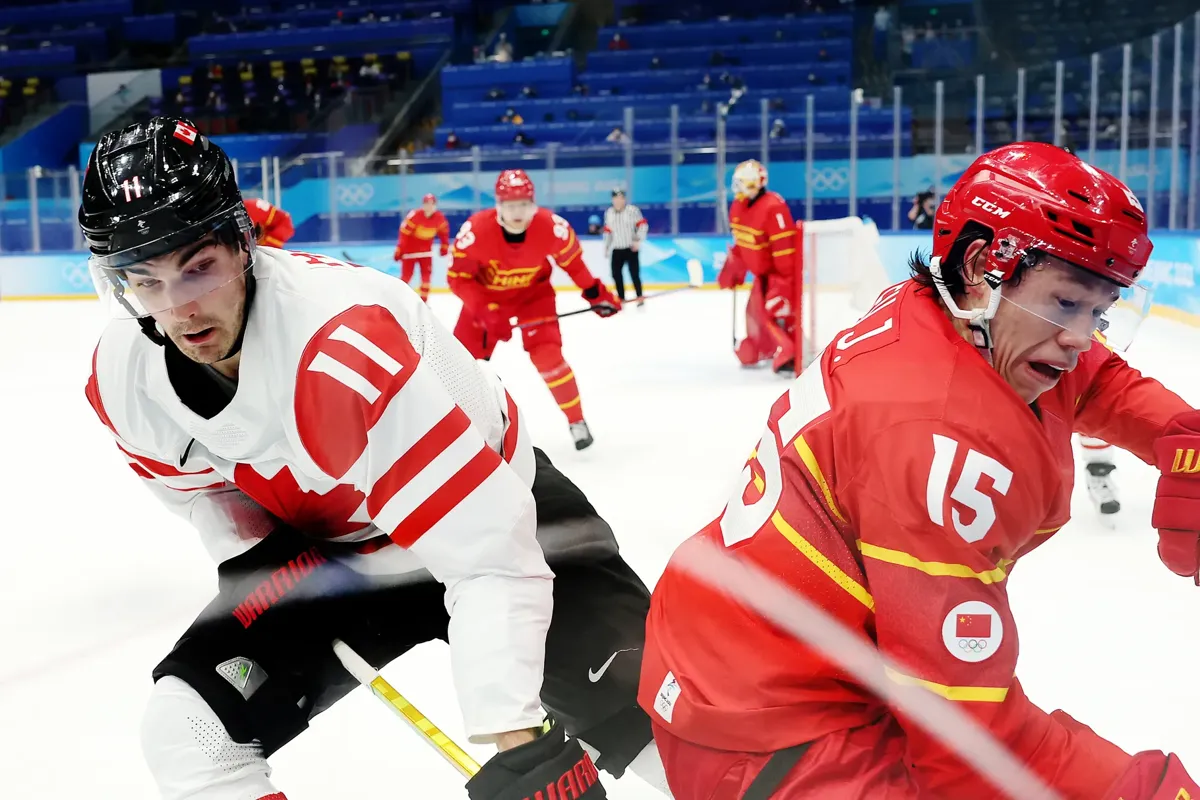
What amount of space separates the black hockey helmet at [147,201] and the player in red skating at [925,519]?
73cm

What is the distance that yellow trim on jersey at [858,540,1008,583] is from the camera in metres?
1.08

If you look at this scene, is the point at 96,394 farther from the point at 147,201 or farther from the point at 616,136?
the point at 616,136

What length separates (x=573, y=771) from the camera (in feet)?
4.23

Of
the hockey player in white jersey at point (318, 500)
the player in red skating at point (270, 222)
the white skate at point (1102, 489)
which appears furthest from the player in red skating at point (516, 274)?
the hockey player in white jersey at point (318, 500)

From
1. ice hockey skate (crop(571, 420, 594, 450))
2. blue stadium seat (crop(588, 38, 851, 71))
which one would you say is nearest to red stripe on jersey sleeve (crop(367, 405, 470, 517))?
ice hockey skate (crop(571, 420, 594, 450))

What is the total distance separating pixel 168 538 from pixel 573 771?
288 centimetres

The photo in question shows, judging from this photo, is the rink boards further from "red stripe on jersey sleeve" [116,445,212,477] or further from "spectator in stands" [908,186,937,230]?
"red stripe on jersey sleeve" [116,445,212,477]

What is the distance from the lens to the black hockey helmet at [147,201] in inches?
55.3

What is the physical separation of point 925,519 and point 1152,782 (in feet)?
1.21

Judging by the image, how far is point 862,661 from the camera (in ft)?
4.02

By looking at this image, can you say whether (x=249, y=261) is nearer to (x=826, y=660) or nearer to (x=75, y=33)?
(x=826, y=660)

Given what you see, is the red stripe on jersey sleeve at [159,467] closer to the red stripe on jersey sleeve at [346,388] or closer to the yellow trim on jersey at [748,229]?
the red stripe on jersey sleeve at [346,388]

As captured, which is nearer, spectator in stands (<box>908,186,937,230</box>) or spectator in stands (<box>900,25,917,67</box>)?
spectator in stands (<box>908,186,937,230</box>)

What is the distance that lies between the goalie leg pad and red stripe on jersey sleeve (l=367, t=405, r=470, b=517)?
39cm
